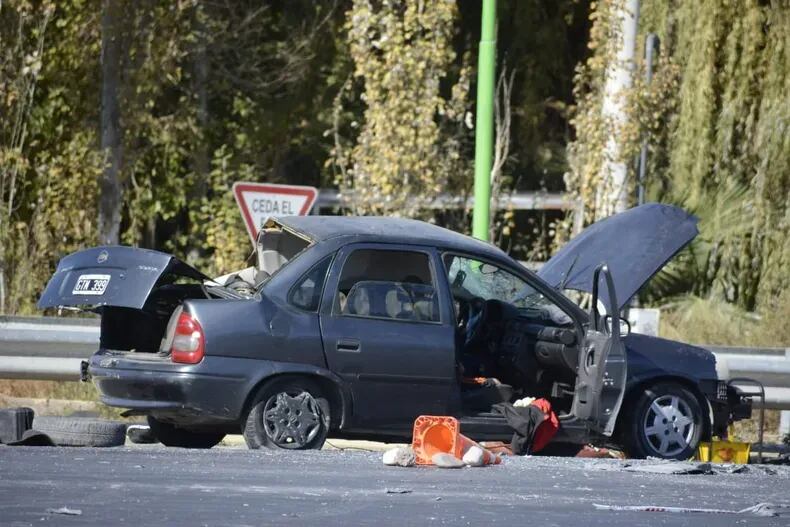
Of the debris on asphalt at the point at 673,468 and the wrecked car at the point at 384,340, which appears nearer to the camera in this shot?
the debris on asphalt at the point at 673,468

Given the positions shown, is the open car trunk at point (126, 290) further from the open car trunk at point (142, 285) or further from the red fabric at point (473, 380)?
the red fabric at point (473, 380)

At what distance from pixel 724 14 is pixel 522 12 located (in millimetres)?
6099

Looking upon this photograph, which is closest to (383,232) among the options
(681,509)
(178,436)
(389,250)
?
(389,250)

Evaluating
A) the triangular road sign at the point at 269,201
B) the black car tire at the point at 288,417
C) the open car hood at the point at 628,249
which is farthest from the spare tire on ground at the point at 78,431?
the triangular road sign at the point at 269,201

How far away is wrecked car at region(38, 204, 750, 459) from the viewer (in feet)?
31.7

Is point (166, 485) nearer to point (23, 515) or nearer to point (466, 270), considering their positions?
point (23, 515)

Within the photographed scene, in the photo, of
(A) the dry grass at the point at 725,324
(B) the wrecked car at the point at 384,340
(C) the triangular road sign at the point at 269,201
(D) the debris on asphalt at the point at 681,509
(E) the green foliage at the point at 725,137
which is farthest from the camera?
(E) the green foliage at the point at 725,137

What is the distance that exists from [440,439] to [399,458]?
38 centimetres

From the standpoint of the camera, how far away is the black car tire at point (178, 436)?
10906 millimetres

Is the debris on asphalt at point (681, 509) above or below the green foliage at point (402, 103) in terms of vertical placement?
below

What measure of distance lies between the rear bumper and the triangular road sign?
5.40 metres

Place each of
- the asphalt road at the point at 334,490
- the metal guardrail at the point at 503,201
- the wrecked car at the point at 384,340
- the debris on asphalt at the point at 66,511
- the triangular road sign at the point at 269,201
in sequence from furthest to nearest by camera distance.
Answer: the metal guardrail at the point at 503,201 < the triangular road sign at the point at 269,201 < the wrecked car at the point at 384,340 < the asphalt road at the point at 334,490 < the debris on asphalt at the point at 66,511

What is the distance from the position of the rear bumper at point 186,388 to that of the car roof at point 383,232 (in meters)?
1.08

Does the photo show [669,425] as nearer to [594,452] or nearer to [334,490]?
[594,452]
